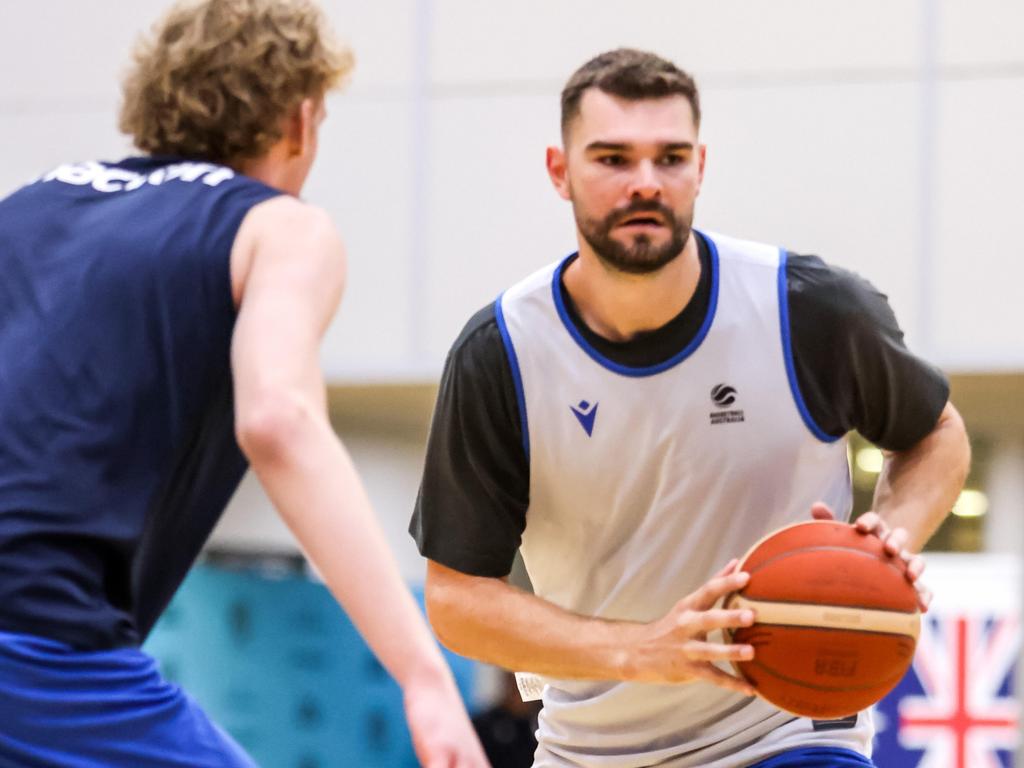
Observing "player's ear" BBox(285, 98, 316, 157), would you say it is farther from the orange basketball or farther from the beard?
the orange basketball

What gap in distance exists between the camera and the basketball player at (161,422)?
247 cm

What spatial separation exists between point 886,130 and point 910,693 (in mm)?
3714

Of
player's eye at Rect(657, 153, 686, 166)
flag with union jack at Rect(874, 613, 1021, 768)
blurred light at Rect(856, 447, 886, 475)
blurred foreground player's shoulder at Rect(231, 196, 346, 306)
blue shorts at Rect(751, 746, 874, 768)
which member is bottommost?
flag with union jack at Rect(874, 613, 1021, 768)

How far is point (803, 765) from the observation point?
416cm

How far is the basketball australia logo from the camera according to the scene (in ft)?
14.0

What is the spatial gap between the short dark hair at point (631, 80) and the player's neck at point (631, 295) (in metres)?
0.37

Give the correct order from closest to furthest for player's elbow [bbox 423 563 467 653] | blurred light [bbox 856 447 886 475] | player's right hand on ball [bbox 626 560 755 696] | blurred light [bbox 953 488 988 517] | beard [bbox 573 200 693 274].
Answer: player's right hand on ball [bbox 626 560 755 696]
beard [bbox 573 200 693 274]
player's elbow [bbox 423 563 467 653]
blurred light [bbox 953 488 988 517]
blurred light [bbox 856 447 886 475]

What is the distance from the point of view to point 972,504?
10703 millimetres

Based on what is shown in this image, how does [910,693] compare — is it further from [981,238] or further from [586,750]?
[586,750]

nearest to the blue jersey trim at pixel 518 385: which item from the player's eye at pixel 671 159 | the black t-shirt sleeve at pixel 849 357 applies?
the player's eye at pixel 671 159

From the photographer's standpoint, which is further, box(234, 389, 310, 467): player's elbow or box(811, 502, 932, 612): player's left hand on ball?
box(811, 502, 932, 612): player's left hand on ball

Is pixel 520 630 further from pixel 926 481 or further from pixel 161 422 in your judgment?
pixel 161 422

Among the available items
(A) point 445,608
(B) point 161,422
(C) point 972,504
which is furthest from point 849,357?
(C) point 972,504

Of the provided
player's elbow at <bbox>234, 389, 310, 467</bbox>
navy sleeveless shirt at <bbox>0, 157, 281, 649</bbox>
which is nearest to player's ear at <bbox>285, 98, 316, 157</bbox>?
navy sleeveless shirt at <bbox>0, 157, 281, 649</bbox>
